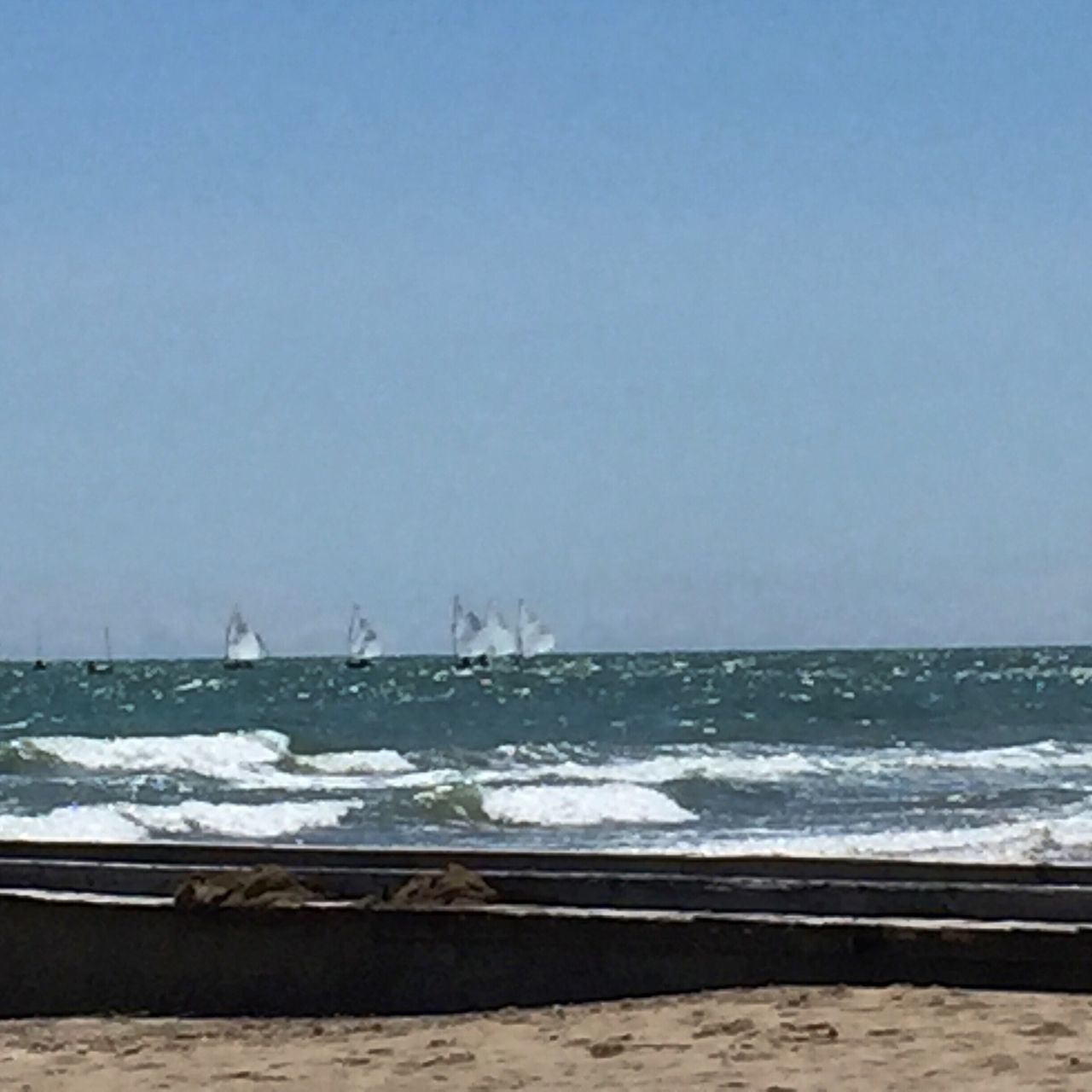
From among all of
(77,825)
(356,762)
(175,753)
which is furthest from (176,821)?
(175,753)

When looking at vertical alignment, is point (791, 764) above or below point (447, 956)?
below

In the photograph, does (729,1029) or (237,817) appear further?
(237,817)

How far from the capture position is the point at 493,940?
9.36 meters

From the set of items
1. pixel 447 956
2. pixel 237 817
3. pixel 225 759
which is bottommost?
pixel 237 817

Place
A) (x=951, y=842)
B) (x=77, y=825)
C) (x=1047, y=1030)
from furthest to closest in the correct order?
(x=77, y=825) < (x=951, y=842) < (x=1047, y=1030)

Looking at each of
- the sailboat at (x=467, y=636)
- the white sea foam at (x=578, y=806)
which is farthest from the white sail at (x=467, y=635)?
the white sea foam at (x=578, y=806)

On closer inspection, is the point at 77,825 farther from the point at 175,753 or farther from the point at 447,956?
the point at 447,956

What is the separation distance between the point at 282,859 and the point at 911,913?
3.32m

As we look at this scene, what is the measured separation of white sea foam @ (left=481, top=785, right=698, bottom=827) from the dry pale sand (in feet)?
59.7

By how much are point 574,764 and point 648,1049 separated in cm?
3088

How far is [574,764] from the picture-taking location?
38875mm

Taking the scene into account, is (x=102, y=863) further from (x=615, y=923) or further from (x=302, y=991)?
(x=615, y=923)

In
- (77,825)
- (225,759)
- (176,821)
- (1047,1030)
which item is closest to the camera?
(1047,1030)

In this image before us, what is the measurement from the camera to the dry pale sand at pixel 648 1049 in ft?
24.6
